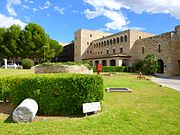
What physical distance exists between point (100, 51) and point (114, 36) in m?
8.25

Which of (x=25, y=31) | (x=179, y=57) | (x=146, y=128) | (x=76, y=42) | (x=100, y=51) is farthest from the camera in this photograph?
(x=76, y=42)

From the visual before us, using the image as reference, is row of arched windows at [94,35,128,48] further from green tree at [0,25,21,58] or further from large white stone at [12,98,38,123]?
large white stone at [12,98,38,123]

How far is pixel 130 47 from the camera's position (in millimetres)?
50188

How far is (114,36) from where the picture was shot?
57.4 metres

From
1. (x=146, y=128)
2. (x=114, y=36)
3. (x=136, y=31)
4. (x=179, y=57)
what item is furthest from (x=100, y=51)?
(x=146, y=128)

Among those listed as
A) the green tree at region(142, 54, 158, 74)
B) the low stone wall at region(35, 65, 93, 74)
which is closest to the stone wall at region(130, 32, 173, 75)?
the green tree at region(142, 54, 158, 74)

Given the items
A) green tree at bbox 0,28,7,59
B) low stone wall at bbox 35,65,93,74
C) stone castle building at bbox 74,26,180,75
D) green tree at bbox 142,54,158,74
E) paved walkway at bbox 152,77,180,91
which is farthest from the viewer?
green tree at bbox 0,28,7,59

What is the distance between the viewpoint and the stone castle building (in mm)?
39156

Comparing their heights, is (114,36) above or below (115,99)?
above

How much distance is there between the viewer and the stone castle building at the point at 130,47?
39156mm

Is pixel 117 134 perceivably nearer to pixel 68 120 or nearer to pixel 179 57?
pixel 68 120

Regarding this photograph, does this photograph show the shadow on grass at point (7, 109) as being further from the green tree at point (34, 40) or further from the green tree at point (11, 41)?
the green tree at point (11, 41)

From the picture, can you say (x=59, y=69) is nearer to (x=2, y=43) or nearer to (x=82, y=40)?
(x=2, y=43)

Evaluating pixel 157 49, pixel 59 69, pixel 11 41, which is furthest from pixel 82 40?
pixel 59 69
